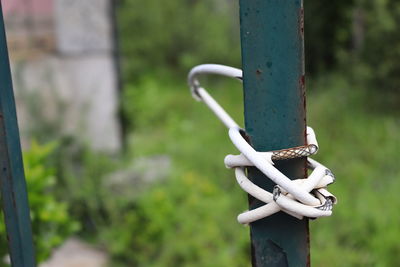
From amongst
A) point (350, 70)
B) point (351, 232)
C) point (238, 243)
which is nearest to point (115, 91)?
point (238, 243)

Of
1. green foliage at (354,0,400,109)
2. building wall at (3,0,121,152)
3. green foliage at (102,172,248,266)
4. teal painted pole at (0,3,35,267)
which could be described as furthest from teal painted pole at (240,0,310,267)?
green foliage at (354,0,400,109)

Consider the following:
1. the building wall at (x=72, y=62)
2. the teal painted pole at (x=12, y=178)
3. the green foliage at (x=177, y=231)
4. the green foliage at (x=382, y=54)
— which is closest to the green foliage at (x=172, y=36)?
the green foliage at (x=382, y=54)

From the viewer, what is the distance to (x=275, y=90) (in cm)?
69

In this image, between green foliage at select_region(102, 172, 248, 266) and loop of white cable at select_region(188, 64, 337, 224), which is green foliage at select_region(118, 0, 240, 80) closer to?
green foliage at select_region(102, 172, 248, 266)

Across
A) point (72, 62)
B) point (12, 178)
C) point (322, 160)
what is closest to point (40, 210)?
point (12, 178)

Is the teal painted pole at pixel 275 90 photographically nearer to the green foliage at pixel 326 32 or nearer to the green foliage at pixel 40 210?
the green foliage at pixel 40 210

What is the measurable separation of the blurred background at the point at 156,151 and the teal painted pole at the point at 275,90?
972 mm

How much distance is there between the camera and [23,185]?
809 millimetres

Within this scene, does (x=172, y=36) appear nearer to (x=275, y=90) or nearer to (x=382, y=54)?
(x=382, y=54)

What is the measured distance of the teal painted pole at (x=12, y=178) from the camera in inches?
30.3

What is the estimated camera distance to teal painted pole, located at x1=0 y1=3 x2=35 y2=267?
770 millimetres

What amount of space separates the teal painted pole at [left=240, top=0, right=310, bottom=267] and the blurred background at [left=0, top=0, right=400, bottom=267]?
972 millimetres

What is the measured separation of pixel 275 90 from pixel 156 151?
392 cm

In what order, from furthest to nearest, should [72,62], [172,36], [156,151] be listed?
[172,36] → [156,151] → [72,62]
